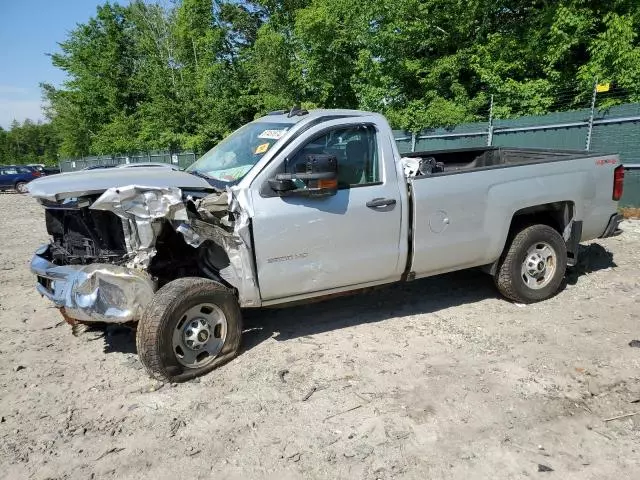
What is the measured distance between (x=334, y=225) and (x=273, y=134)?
39.5 inches

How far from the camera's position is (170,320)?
11.9 feet

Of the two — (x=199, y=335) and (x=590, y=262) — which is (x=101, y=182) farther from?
(x=590, y=262)

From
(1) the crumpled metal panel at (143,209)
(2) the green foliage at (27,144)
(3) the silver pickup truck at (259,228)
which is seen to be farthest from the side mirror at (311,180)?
(2) the green foliage at (27,144)

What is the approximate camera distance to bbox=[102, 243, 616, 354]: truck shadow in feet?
15.2

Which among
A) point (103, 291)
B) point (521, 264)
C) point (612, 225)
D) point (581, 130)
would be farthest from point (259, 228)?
point (581, 130)

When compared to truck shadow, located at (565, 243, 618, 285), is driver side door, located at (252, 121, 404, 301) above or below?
above

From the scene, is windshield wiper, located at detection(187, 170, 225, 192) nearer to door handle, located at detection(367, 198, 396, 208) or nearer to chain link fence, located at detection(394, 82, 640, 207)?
door handle, located at detection(367, 198, 396, 208)

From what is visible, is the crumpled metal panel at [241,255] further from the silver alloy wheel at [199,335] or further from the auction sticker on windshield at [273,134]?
the auction sticker on windshield at [273,134]

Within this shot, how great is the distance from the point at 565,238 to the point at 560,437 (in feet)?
9.54

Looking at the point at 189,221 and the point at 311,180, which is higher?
the point at 311,180

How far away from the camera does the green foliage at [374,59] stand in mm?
13742

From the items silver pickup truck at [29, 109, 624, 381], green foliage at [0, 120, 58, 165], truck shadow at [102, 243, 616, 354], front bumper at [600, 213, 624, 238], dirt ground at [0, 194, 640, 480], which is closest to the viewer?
dirt ground at [0, 194, 640, 480]

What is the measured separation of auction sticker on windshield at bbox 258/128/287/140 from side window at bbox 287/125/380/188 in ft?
0.97

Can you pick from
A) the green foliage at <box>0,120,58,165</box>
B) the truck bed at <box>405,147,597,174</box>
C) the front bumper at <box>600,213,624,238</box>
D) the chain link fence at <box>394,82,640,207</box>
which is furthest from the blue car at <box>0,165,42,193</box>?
the green foliage at <box>0,120,58,165</box>
